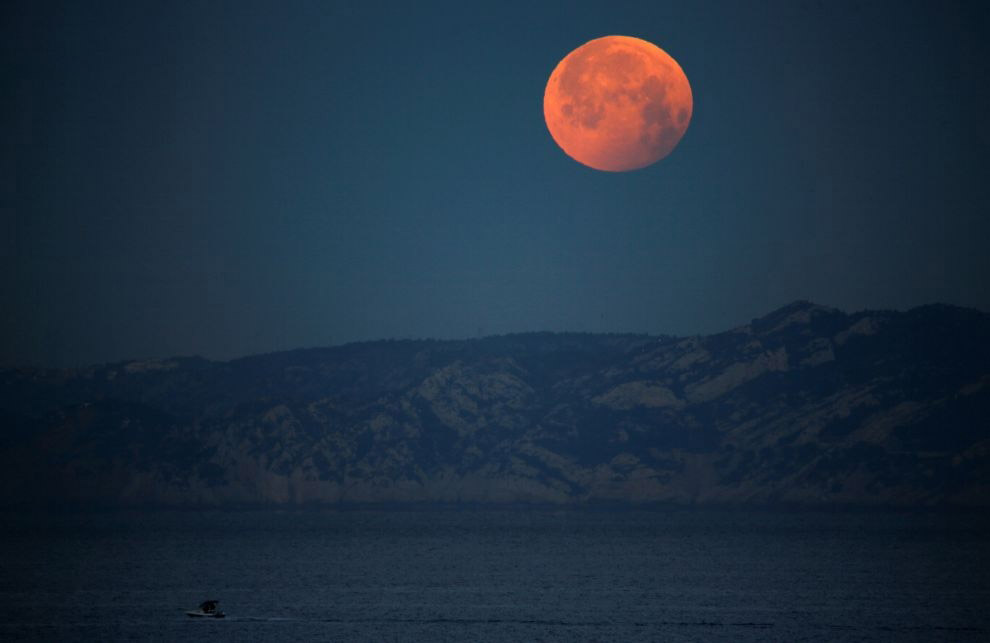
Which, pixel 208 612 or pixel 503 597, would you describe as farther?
pixel 503 597

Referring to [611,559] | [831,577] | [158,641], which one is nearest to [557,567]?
[611,559]

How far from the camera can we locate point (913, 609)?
362 feet

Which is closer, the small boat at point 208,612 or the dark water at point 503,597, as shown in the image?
the dark water at point 503,597

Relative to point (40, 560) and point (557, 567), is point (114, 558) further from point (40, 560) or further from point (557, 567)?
point (557, 567)

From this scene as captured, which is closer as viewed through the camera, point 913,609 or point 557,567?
point 913,609

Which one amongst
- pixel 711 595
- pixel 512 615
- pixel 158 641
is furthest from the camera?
pixel 711 595

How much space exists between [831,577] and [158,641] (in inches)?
3314

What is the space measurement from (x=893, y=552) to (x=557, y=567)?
2578 inches

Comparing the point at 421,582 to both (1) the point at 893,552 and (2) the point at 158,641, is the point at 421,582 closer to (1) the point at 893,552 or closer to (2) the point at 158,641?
(2) the point at 158,641

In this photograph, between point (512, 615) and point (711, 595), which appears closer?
point (512, 615)

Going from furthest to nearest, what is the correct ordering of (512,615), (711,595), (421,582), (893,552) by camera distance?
1. (893,552)
2. (421,582)
3. (711,595)
4. (512,615)

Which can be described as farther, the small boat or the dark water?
the small boat

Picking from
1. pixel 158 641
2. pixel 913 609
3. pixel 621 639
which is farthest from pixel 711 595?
pixel 158 641

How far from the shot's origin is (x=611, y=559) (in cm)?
17850
